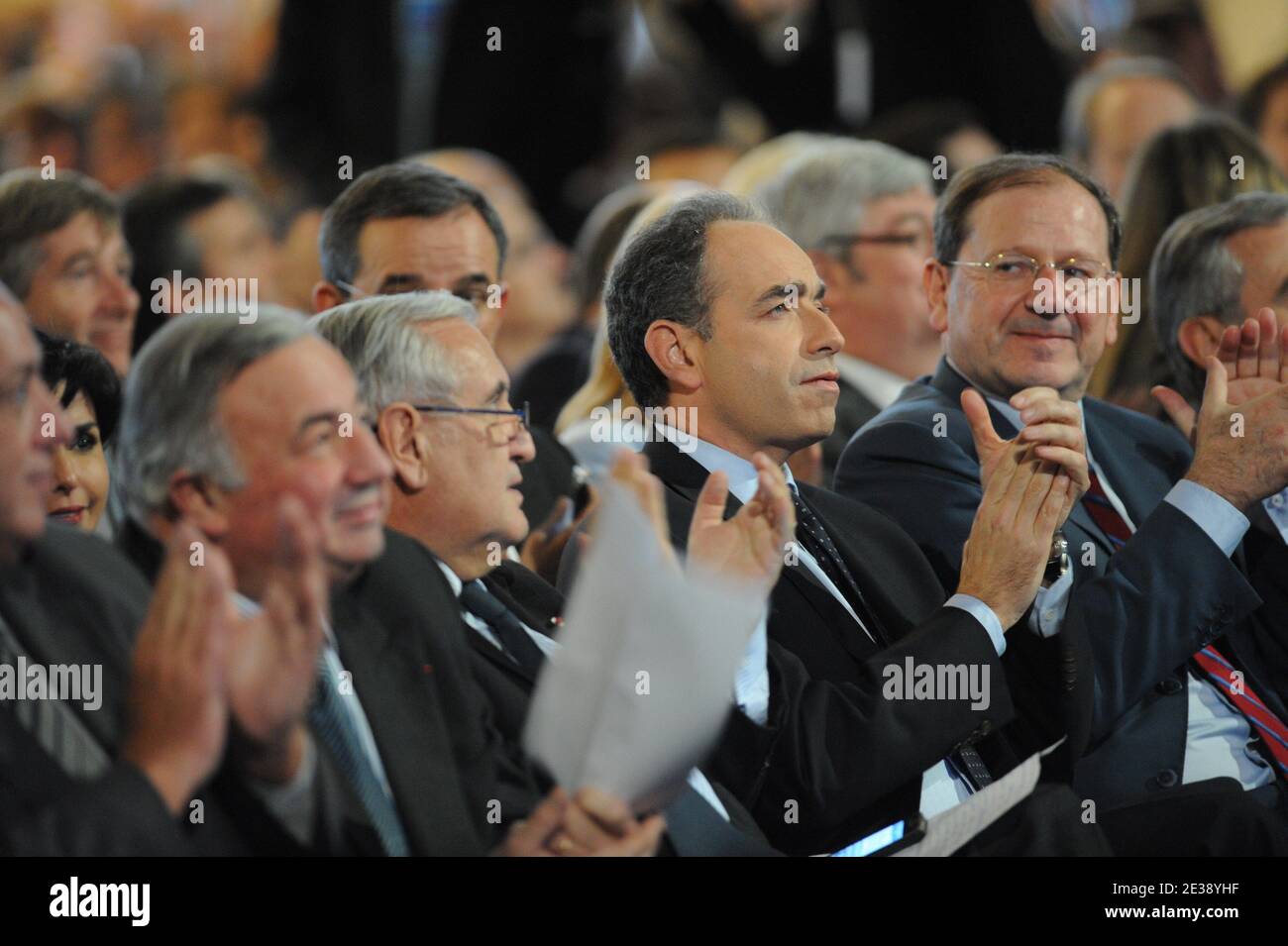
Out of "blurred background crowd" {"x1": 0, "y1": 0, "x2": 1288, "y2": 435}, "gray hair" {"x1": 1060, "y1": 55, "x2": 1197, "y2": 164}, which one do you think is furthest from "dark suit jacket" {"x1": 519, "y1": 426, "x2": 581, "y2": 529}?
"gray hair" {"x1": 1060, "y1": 55, "x2": 1197, "y2": 164}

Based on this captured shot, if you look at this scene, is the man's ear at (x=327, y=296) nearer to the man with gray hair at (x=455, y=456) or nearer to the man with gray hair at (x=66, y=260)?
the man with gray hair at (x=66, y=260)

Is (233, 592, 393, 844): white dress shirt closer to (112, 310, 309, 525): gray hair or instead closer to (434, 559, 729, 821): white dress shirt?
(112, 310, 309, 525): gray hair

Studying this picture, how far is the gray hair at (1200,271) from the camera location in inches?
129

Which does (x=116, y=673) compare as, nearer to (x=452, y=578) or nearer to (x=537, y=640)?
(x=452, y=578)

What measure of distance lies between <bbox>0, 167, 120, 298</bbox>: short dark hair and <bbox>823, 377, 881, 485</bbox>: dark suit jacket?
61.0 inches

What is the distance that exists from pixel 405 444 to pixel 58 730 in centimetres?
69

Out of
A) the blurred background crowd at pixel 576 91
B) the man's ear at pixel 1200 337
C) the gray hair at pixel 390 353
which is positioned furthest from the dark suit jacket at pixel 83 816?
the blurred background crowd at pixel 576 91

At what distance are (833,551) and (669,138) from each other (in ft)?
12.4

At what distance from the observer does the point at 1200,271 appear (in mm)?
3303

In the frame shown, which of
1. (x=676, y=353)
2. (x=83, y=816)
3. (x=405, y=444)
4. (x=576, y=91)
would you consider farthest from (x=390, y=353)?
(x=576, y=91)

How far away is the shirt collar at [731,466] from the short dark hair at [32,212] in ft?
5.08

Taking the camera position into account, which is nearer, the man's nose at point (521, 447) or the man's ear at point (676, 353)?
the man's nose at point (521, 447)

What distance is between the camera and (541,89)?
723 centimetres
